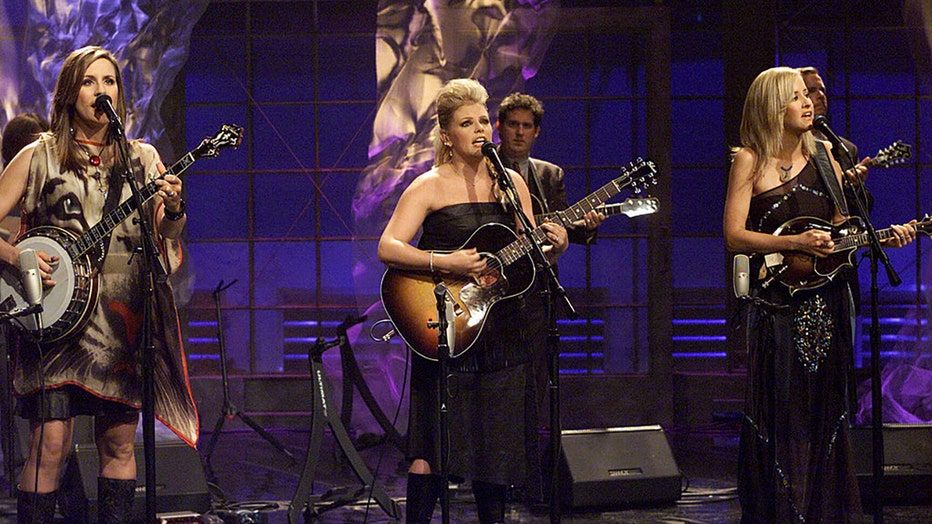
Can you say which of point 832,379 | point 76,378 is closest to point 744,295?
point 832,379

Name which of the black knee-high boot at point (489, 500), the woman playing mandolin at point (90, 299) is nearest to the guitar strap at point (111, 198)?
the woman playing mandolin at point (90, 299)

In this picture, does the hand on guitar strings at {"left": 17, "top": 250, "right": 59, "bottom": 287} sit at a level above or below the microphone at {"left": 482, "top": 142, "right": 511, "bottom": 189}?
below

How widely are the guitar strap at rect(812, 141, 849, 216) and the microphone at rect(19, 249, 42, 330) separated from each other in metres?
2.68

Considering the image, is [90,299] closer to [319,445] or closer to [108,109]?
[108,109]

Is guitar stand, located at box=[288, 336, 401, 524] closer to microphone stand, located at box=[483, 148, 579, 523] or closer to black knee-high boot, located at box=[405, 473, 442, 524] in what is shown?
black knee-high boot, located at box=[405, 473, 442, 524]

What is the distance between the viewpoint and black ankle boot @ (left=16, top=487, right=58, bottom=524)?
11.9 ft

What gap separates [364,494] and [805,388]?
222 cm

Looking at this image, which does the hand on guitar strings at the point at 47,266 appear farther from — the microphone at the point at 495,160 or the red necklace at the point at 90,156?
the microphone at the point at 495,160

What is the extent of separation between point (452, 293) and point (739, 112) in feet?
14.7

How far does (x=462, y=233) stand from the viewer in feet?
12.7

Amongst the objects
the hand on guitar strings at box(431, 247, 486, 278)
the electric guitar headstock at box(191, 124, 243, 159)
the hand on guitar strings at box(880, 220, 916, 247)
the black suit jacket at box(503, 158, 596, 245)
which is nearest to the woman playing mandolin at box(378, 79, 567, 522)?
the hand on guitar strings at box(431, 247, 486, 278)

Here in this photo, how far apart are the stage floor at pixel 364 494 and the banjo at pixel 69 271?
4.19 feet

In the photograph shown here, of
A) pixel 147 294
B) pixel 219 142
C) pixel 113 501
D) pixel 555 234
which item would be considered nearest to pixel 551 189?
pixel 555 234

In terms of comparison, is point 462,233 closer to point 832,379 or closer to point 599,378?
point 832,379
